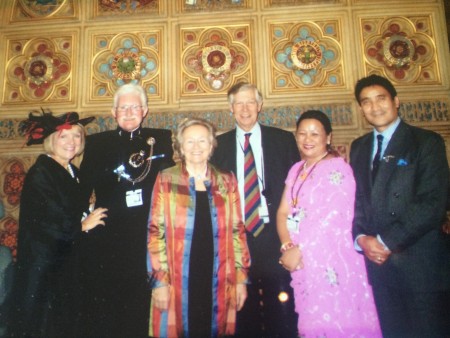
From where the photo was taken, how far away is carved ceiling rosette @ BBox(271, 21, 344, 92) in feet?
10.2

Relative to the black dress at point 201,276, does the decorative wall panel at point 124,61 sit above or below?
above

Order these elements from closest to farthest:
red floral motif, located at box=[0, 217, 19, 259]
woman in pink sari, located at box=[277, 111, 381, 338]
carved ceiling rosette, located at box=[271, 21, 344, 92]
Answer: woman in pink sari, located at box=[277, 111, 381, 338] → red floral motif, located at box=[0, 217, 19, 259] → carved ceiling rosette, located at box=[271, 21, 344, 92]

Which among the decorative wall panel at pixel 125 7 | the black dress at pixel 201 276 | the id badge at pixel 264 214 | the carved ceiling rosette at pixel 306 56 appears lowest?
the black dress at pixel 201 276

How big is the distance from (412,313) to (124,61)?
10.6 ft

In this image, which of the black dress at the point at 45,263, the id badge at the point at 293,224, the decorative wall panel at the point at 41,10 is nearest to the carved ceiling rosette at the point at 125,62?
the decorative wall panel at the point at 41,10

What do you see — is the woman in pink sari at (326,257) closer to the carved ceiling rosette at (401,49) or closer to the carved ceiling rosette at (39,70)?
the carved ceiling rosette at (401,49)

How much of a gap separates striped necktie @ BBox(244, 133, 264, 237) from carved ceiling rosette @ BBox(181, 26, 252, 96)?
1146 mm

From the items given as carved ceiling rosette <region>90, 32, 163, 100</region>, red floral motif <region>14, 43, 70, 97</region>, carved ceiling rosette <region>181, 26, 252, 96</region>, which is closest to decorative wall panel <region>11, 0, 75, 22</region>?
red floral motif <region>14, 43, 70, 97</region>

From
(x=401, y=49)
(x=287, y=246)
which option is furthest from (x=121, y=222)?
(x=401, y=49)

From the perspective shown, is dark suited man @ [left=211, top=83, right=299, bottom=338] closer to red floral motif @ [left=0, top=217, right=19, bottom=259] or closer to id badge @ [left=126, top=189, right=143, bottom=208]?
id badge @ [left=126, top=189, right=143, bottom=208]

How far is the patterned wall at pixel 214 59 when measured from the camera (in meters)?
3.04

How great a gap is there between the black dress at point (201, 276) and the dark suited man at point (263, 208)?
420 mm

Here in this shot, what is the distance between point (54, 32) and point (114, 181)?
2244 millimetres

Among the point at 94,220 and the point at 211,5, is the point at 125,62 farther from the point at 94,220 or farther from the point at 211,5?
the point at 94,220
